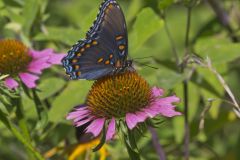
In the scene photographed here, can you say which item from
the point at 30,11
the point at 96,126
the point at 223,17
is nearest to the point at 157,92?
the point at 96,126

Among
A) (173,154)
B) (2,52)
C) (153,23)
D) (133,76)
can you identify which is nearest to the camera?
(133,76)

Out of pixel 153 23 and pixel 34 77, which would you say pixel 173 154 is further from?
pixel 34 77

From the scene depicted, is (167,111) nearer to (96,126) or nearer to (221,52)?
(96,126)

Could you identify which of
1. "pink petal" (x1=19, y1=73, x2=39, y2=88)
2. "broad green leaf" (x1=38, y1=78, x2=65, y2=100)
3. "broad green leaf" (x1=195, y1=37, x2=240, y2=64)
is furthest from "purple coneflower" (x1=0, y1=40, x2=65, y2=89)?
"broad green leaf" (x1=195, y1=37, x2=240, y2=64)

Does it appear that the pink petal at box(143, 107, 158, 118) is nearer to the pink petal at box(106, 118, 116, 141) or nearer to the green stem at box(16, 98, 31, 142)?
the pink petal at box(106, 118, 116, 141)

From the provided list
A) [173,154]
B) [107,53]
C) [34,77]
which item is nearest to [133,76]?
[107,53]
